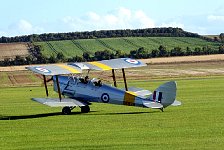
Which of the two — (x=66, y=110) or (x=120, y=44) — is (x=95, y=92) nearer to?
(x=66, y=110)

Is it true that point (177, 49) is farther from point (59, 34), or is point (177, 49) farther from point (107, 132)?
point (107, 132)

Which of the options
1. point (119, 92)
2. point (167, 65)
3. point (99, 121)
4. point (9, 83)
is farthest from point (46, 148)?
point (167, 65)

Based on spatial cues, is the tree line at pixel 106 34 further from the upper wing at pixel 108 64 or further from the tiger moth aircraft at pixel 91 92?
the tiger moth aircraft at pixel 91 92

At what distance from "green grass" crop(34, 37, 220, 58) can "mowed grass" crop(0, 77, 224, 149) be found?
2871 inches

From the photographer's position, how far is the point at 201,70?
63.8 meters

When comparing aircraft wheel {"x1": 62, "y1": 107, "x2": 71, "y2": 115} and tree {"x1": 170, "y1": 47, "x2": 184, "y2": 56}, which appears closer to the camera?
aircraft wheel {"x1": 62, "y1": 107, "x2": 71, "y2": 115}

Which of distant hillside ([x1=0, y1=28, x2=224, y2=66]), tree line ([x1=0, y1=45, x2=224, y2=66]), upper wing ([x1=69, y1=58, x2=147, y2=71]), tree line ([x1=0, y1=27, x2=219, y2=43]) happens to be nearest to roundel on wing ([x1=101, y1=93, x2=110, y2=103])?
upper wing ([x1=69, y1=58, x2=147, y2=71])

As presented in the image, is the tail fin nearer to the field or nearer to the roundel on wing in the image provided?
the roundel on wing

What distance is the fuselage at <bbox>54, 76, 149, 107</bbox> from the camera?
23484mm

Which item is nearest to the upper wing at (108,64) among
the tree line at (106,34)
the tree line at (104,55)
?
the tree line at (104,55)

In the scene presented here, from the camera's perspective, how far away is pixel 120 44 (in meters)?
110

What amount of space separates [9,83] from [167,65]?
2495cm

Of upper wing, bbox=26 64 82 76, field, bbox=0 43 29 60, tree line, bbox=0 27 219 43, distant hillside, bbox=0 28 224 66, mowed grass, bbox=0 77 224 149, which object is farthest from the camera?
tree line, bbox=0 27 219 43

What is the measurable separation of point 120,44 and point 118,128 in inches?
3623
